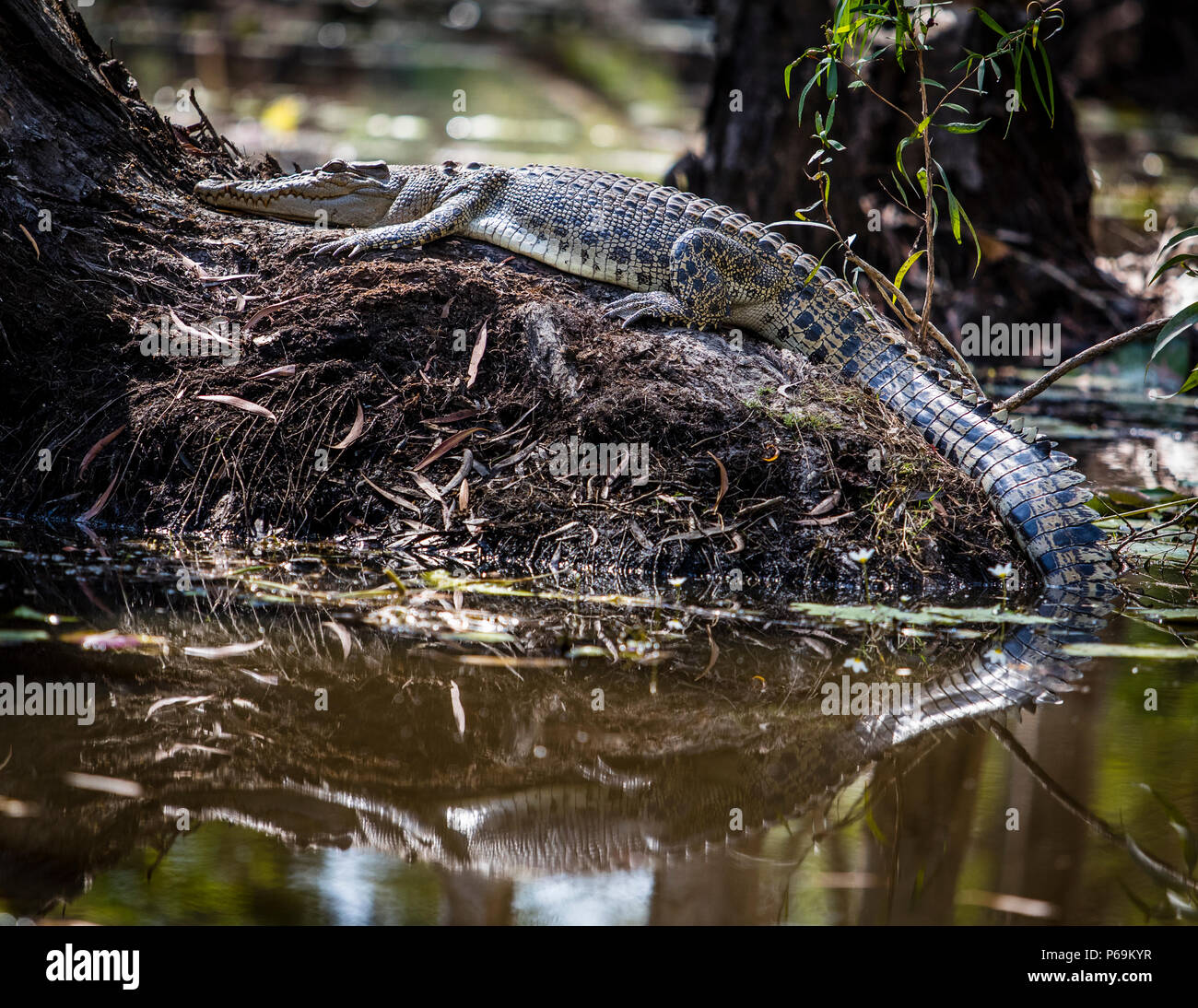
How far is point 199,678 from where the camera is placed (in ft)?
10.5

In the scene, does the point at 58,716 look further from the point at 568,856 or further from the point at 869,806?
the point at 869,806

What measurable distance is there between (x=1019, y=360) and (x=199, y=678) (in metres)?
7.28

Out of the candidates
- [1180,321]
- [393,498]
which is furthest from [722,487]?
[1180,321]

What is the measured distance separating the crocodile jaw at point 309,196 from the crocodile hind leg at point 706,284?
1.44 metres

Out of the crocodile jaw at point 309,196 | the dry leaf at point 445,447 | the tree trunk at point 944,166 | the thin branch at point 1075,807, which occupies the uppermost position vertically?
the tree trunk at point 944,166

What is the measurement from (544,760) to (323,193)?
12.1 feet

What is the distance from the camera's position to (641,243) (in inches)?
213

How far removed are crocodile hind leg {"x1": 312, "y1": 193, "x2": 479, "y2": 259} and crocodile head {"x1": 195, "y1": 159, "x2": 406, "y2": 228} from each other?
20cm

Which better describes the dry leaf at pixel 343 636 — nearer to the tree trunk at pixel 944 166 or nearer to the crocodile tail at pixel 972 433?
the crocodile tail at pixel 972 433

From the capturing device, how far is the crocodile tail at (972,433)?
4387 mm

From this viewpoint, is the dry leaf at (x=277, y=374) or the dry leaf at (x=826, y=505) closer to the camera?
the dry leaf at (x=826, y=505)

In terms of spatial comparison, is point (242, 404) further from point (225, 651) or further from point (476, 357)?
point (225, 651)

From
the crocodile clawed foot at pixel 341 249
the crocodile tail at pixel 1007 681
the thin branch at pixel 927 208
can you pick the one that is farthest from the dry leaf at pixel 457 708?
the thin branch at pixel 927 208

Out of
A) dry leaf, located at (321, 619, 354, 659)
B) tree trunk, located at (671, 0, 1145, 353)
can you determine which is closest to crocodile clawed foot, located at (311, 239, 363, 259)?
dry leaf, located at (321, 619, 354, 659)
